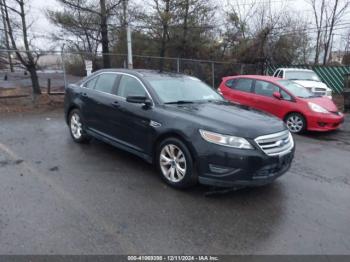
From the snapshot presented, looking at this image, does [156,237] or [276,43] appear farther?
[276,43]

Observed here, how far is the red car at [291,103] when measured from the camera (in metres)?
7.79

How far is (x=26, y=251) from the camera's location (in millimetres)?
2740

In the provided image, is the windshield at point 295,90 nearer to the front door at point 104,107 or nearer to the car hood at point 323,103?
the car hood at point 323,103

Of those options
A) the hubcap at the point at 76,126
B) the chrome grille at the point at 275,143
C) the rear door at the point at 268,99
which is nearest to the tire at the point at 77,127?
the hubcap at the point at 76,126

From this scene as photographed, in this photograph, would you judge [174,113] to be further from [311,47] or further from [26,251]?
[311,47]

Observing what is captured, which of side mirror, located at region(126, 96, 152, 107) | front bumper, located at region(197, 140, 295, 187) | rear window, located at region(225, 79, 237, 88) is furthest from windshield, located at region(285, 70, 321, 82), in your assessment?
front bumper, located at region(197, 140, 295, 187)

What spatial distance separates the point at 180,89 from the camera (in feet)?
16.4

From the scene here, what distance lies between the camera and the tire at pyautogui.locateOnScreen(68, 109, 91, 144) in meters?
5.93

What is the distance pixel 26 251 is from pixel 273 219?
2.57 m

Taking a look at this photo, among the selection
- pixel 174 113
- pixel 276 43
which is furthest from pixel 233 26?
pixel 174 113

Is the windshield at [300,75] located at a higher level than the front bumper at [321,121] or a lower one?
higher

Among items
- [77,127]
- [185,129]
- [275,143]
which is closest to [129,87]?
[185,129]

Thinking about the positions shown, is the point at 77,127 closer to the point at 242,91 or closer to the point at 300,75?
the point at 242,91

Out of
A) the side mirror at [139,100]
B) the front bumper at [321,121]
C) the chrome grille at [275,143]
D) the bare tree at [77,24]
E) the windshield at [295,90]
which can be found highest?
→ the bare tree at [77,24]
